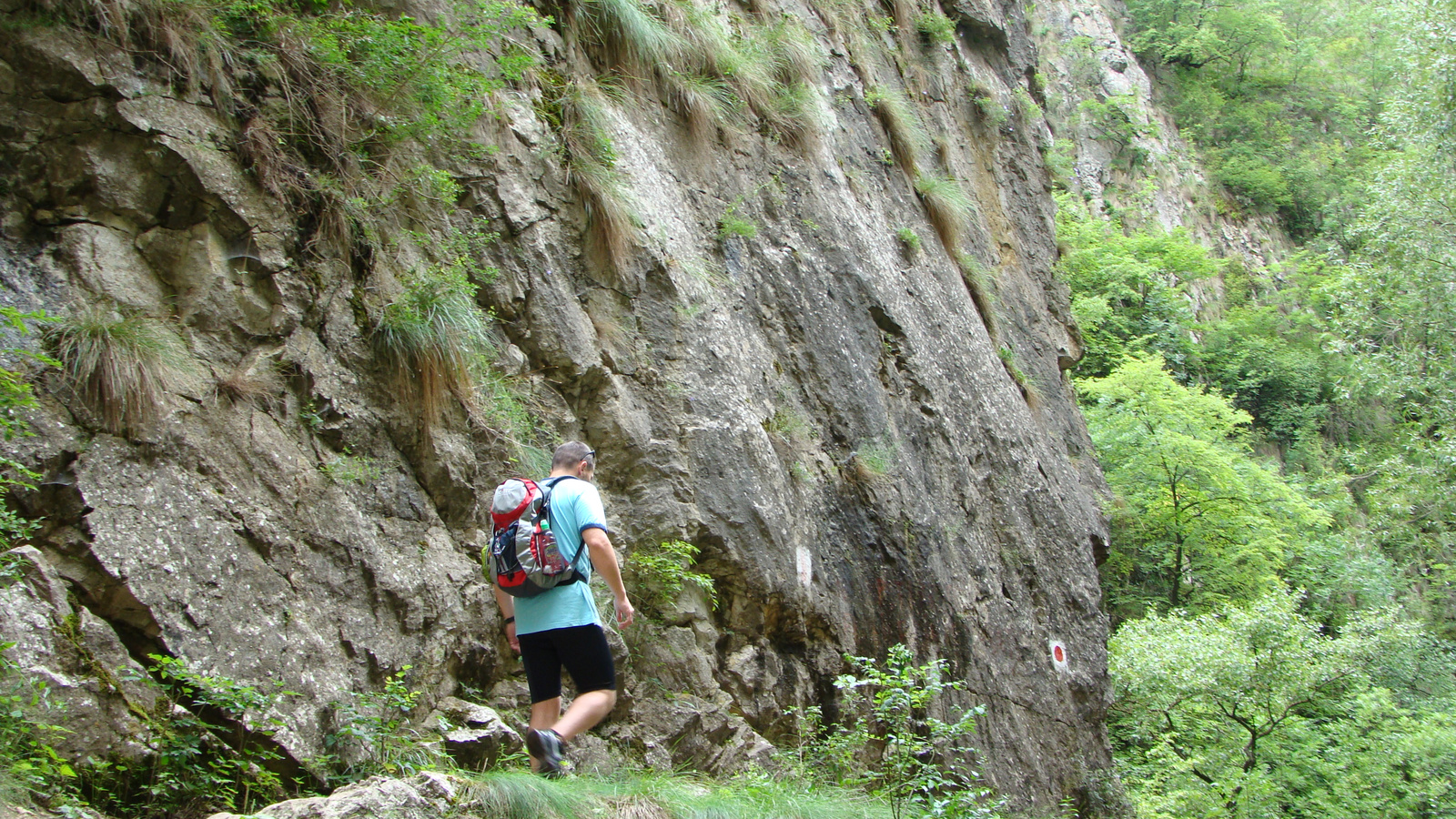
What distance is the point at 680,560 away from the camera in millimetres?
5750

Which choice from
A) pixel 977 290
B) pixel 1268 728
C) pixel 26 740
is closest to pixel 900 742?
pixel 26 740

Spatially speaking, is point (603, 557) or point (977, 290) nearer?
point (603, 557)

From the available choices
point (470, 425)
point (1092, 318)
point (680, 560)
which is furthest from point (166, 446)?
point (1092, 318)

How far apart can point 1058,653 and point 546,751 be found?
692 centimetres

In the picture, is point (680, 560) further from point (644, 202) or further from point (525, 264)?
point (644, 202)

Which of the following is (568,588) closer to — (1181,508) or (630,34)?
(630,34)

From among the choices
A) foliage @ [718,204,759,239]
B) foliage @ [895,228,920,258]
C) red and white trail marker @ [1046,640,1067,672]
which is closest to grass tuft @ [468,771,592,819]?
foliage @ [718,204,759,239]

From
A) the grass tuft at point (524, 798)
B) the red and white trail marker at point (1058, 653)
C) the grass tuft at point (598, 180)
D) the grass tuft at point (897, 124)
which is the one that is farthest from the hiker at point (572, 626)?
the grass tuft at point (897, 124)

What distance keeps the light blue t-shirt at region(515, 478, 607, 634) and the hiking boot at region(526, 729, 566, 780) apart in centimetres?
47

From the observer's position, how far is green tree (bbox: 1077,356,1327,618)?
51.7 ft

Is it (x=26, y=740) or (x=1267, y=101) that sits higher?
(x=1267, y=101)

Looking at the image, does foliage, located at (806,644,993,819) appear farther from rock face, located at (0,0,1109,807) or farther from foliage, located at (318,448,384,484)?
foliage, located at (318,448,384,484)

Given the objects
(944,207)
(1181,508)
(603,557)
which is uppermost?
(944,207)

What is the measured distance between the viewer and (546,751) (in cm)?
380
